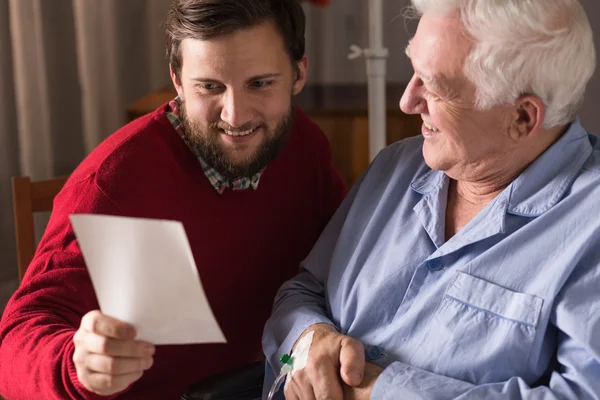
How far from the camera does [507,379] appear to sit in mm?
1154

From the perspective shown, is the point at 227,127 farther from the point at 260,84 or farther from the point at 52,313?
the point at 52,313

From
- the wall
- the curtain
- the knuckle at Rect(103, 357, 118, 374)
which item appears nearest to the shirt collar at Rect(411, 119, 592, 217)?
the knuckle at Rect(103, 357, 118, 374)

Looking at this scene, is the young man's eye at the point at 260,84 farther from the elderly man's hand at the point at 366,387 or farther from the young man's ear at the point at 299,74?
the elderly man's hand at the point at 366,387

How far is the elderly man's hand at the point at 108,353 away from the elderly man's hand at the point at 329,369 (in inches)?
13.3

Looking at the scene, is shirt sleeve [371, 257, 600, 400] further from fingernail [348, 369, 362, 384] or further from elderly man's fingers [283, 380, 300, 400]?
elderly man's fingers [283, 380, 300, 400]

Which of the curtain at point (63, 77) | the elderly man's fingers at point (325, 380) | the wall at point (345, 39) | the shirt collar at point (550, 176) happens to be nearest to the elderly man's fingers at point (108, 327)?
the elderly man's fingers at point (325, 380)

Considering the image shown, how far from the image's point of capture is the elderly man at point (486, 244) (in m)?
1.12

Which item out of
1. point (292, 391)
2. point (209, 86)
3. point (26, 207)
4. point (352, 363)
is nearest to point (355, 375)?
point (352, 363)

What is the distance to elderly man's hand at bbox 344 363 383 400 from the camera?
1223 millimetres

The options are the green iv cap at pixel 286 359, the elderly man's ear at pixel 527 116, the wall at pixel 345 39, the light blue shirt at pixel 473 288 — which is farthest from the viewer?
the wall at pixel 345 39

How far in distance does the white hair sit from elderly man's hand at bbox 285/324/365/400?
0.47 metres

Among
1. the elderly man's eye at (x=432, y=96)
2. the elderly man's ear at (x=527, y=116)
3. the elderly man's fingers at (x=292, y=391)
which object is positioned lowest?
the elderly man's fingers at (x=292, y=391)

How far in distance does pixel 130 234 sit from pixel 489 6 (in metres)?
0.68

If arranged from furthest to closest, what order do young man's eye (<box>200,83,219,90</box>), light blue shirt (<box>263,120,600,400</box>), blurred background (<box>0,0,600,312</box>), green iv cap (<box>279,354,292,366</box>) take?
blurred background (<box>0,0,600,312</box>) < young man's eye (<box>200,83,219,90</box>) < green iv cap (<box>279,354,292,366</box>) < light blue shirt (<box>263,120,600,400</box>)
